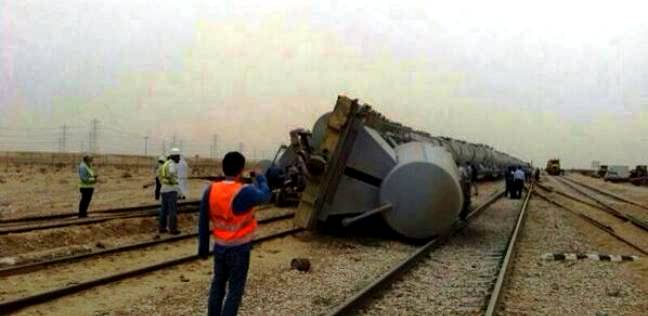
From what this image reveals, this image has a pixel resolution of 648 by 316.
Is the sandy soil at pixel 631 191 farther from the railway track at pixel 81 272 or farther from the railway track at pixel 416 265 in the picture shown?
the railway track at pixel 81 272

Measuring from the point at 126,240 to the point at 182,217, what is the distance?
4001 mm

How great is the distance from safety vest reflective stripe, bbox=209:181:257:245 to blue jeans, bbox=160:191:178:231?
8422mm

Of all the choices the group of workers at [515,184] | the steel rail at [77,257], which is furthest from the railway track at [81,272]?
the group of workers at [515,184]

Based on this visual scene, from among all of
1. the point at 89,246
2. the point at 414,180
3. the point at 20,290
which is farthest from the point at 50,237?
the point at 414,180

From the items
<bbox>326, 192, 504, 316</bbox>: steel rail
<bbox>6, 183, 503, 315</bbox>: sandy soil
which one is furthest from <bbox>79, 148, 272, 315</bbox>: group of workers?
<bbox>6, 183, 503, 315</bbox>: sandy soil

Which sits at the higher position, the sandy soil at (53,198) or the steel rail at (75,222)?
the steel rail at (75,222)

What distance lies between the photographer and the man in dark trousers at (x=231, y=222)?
5223mm

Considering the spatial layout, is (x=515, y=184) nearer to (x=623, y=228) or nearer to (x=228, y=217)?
(x=623, y=228)

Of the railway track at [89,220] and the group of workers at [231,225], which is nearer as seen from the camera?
the group of workers at [231,225]

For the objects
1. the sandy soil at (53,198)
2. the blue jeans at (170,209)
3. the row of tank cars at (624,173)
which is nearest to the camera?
the blue jeans at (170,209)

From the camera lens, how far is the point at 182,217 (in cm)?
1703

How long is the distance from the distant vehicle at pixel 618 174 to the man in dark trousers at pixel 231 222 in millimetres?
69753

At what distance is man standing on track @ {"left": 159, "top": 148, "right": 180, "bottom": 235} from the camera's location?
13344 millimetres

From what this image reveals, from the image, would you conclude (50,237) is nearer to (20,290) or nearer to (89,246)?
(89,246)
